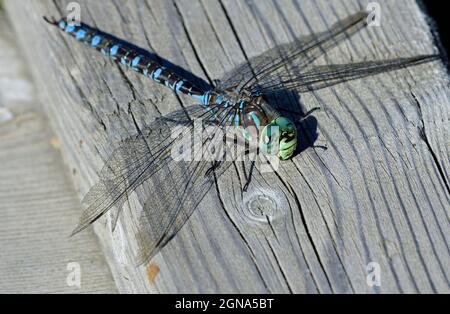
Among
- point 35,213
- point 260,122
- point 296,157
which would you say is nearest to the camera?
point 296,157

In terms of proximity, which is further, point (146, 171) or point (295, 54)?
point (295, 54)

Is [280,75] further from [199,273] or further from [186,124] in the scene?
[199,273]

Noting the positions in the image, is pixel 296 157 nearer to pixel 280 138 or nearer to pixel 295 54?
pixel 280 138

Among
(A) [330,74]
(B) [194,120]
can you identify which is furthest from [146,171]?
(A) [330,74]

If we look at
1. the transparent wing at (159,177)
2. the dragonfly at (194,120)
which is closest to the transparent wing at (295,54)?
the dragonfly at (194,120)

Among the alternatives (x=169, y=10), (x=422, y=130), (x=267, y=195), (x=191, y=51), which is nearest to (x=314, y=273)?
(x=267, y=195)

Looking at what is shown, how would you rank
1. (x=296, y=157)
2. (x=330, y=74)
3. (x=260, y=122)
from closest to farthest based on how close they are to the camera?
1. (x=296, y=157)
2. (x=330, y=74)
3. (x=260, y=122)

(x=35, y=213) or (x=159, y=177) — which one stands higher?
(x=35, y=213)
